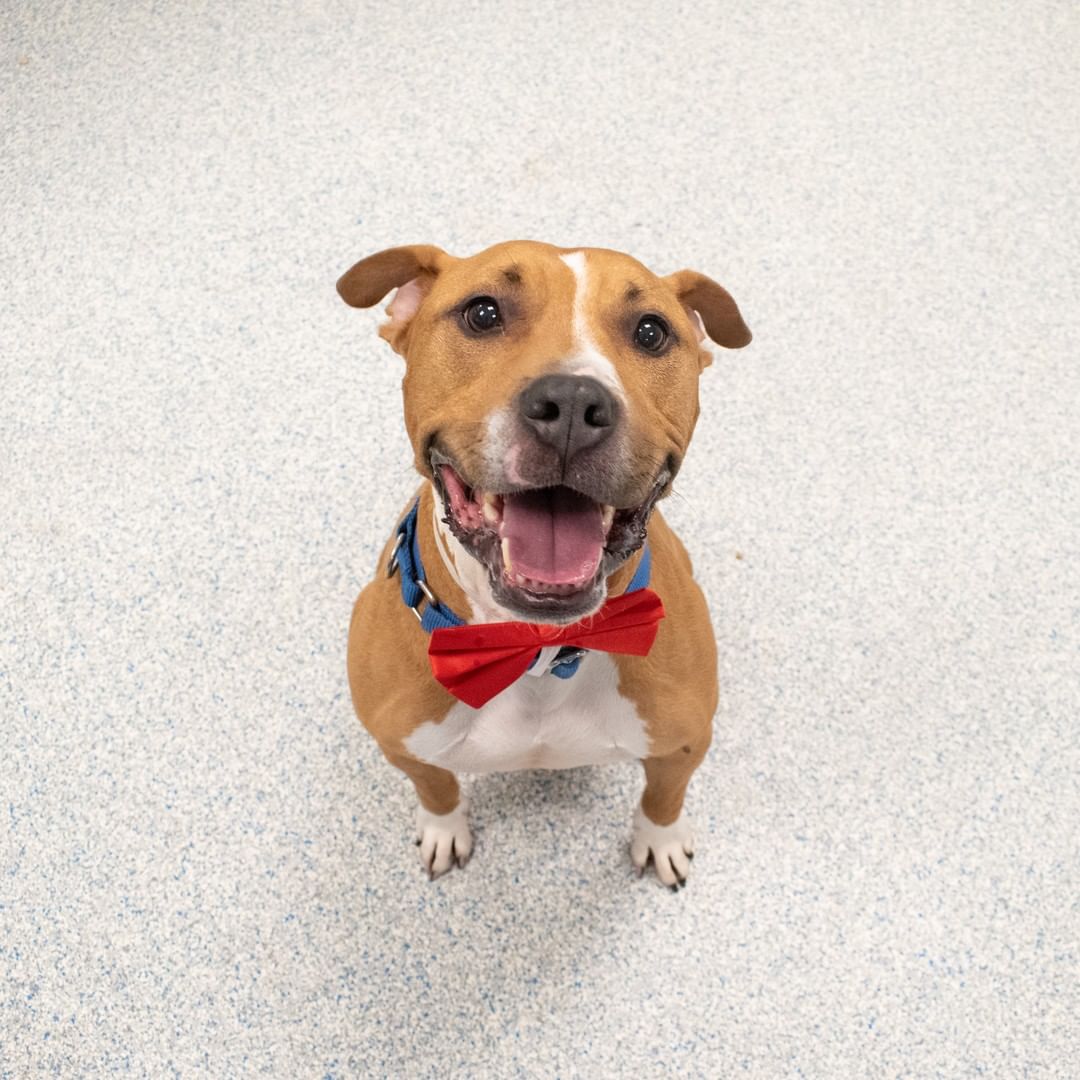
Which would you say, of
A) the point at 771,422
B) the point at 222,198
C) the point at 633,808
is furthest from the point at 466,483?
the point at 222,198

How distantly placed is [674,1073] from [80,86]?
9.74 ft

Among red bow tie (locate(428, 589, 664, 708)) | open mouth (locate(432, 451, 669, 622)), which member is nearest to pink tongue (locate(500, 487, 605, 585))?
open mouth (locate(432, 451, 669, 622))

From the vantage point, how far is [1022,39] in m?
3.27

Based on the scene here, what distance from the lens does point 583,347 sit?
51.8 inches

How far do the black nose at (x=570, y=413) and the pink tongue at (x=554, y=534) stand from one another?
0.13 meters

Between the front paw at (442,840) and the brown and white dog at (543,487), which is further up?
the brown and white dog at (543,487)

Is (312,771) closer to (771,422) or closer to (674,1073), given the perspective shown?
(674,1073)

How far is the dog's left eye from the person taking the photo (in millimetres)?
1418

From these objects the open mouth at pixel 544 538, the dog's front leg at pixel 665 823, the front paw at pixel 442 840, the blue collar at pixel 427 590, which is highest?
the open mouth at pixel 544 538

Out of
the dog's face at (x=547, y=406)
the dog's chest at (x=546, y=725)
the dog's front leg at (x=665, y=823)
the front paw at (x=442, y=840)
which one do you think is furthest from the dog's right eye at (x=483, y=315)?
the front paw at (x=442, y=840)

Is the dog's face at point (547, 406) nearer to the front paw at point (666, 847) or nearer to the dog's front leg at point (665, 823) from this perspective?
the dog's front leg at point (665, 823)

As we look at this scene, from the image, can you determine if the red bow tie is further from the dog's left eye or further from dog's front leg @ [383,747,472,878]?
dog's front leg @ [383,747,472,878]

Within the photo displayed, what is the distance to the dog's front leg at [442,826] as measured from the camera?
1917mm

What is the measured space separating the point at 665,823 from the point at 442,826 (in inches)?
16.3
